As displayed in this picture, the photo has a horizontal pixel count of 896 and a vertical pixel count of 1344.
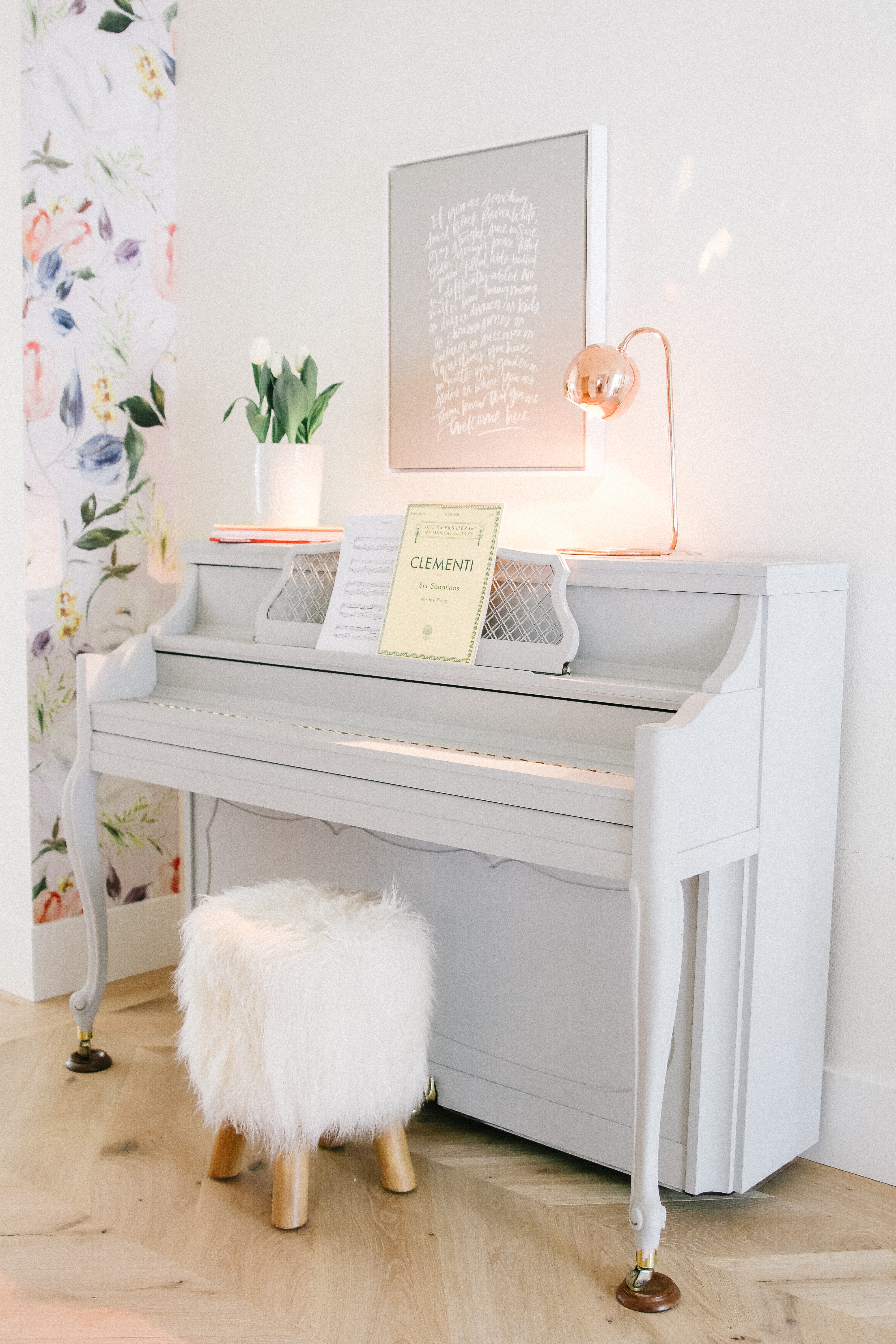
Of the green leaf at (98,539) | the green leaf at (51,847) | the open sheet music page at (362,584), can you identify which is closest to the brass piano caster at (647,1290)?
the open sheet music page at (362,584)

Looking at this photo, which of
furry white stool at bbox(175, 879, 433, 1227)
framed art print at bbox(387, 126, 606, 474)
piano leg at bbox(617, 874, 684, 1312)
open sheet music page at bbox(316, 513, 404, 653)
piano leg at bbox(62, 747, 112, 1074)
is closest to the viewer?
piano leg at bbox(617, 874, 684, 1312)

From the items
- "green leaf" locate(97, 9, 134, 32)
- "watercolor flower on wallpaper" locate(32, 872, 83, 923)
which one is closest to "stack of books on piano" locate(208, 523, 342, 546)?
"watercolor flower on wallpaper" locate(32, 872, 83, 923)

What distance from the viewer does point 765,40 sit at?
2.07m

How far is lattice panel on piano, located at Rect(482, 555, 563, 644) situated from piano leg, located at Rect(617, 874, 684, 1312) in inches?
20.6

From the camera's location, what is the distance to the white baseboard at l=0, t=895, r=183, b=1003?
9.50ft

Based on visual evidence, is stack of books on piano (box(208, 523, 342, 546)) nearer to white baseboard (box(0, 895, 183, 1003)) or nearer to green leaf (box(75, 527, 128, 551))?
green leaf (box(75, 527, 128, 551))

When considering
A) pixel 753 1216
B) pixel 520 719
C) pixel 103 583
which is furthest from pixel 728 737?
pixel 103 583

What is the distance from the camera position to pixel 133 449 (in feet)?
10.0

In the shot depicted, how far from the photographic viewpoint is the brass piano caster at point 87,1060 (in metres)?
2.51

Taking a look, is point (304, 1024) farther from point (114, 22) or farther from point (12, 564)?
point (114, 22)

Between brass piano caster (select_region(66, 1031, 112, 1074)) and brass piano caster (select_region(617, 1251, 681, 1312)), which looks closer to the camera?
brass piano caster (select_region(617, 1251, 681, 1312))

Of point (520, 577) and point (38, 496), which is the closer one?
point (520, 577)

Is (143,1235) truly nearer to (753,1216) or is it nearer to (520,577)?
(753,1216)

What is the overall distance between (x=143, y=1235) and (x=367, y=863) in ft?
2.61
